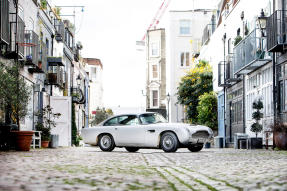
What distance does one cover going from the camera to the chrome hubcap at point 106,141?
18.2m

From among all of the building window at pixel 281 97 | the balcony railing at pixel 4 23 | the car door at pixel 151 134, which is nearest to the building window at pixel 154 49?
the building window at pixel 281 97

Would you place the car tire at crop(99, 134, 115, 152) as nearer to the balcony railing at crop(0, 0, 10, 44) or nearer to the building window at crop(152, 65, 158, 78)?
the balcony railing at crop(0, 0, 10, 44)

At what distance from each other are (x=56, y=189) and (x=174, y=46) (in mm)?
48515

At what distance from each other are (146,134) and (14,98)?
173 inches

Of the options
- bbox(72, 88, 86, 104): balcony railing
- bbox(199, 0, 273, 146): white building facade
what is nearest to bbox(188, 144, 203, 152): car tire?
bbox(199, 0, 273, 146): white building facade

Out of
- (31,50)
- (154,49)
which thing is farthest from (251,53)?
(154,49)

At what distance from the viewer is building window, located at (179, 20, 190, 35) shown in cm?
5316

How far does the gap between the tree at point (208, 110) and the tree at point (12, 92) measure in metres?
17.3

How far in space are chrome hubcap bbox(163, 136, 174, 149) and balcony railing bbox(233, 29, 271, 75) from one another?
5.88 meters

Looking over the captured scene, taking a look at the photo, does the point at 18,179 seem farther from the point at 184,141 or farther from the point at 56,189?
the point at 184,141

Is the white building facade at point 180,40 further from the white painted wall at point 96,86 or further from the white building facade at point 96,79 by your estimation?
the white building facade at point 96,79

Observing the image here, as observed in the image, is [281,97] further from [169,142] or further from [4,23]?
[4,23]

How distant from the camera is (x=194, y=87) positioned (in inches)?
1438

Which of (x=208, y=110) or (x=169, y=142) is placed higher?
(x=208, y=110)
